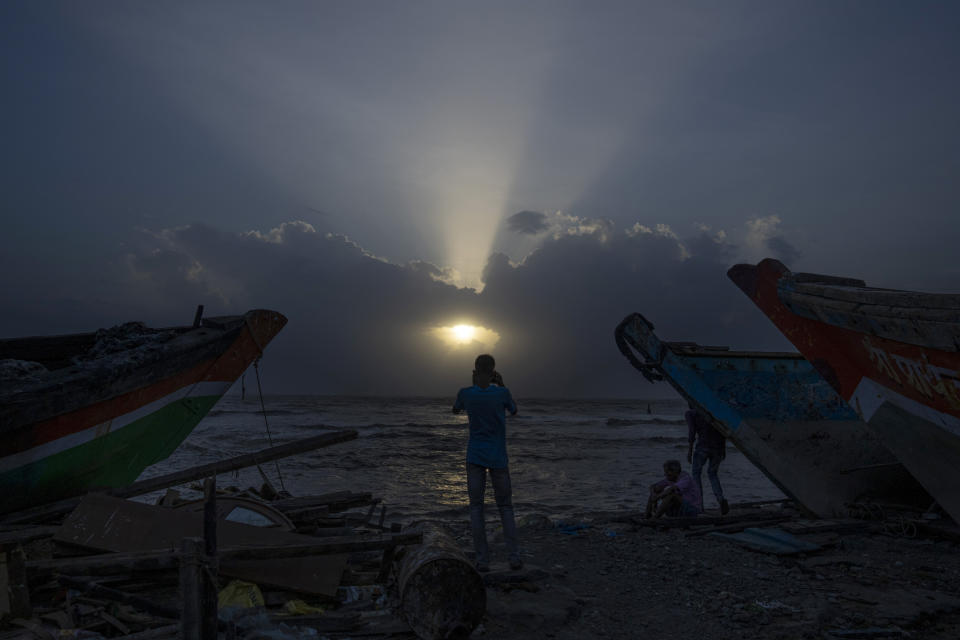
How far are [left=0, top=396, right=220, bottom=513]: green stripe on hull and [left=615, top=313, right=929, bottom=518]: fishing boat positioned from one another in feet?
23.7

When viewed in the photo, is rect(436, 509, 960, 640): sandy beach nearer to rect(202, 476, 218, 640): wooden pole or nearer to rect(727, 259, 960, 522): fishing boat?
rect(727, 259, 960, 522): fishing boat

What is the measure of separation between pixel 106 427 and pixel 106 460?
2.01ft

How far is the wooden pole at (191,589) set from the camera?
3.01 metres

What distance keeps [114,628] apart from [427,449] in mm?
23625

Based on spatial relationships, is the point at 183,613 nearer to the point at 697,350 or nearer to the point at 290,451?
the point at 290,451

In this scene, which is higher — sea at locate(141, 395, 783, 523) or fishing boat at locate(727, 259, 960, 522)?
fishing boat at locate(727, 259, 960, 522)

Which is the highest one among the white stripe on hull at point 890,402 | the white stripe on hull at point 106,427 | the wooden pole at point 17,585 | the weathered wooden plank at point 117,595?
the white stripe on hull at point 890,402

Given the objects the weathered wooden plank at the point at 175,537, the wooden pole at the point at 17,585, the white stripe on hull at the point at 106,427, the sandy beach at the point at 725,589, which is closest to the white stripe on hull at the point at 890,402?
the sandy beach at the point at 725,589

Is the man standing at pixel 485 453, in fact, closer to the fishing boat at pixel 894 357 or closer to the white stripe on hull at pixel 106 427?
the fishing boat at pixel 894 357

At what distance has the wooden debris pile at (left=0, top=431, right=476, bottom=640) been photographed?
3162mm

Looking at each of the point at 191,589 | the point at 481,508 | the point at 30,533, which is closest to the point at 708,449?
the point at 481,508

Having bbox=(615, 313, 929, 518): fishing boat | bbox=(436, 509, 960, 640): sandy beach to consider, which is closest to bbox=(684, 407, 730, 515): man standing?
bbox=(615, 313, 929, 518): fishing boat

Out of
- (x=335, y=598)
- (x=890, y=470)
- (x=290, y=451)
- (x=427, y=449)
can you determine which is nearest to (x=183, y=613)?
(x=335, y=598)

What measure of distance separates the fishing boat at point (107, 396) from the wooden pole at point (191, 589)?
277cm
